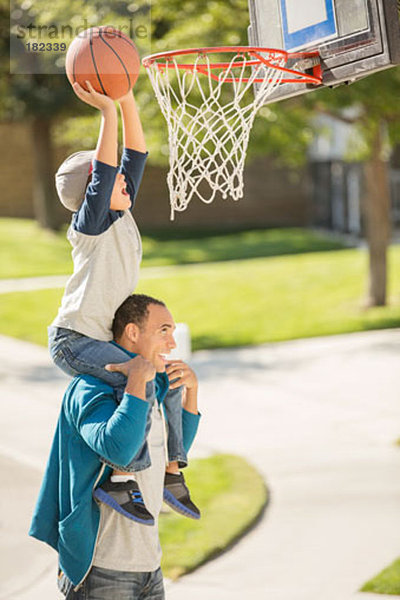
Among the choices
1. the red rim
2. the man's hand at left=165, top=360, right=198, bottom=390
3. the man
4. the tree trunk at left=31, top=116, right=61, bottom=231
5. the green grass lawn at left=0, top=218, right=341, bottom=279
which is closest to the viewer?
the man

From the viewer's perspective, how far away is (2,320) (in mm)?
16297

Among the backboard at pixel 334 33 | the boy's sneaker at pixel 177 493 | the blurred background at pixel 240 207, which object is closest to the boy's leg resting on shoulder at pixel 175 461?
the boy's sneaker at pixel 177 493

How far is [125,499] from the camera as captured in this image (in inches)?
130

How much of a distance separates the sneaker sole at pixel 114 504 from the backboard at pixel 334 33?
6.76ft

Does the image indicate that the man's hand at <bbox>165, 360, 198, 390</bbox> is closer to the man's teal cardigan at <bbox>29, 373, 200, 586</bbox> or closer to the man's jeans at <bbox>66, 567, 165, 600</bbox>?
the man's teal cardigan at <bbox>29, 373, 200, 586</bbox>

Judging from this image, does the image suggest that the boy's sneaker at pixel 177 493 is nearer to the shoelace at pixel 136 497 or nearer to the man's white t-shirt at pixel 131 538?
the man's white t-shirt at pixel 131 538

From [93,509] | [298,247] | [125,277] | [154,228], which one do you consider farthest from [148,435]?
[154,228]

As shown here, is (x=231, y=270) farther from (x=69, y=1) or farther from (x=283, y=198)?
(x=283, y=198)

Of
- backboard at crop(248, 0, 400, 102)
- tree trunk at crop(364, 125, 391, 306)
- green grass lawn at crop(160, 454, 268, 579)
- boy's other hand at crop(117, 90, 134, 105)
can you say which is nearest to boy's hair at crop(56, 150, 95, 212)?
boy's other hand at crop(117, 90, 134, 105)

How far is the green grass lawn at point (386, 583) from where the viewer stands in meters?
5.62

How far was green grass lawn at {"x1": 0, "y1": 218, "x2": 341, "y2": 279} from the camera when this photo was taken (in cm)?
2252

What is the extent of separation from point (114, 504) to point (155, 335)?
58 centimetres

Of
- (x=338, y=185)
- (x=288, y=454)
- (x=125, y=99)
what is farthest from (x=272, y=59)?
(x=338, y=185)

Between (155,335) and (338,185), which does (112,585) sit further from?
(338,185)
